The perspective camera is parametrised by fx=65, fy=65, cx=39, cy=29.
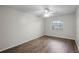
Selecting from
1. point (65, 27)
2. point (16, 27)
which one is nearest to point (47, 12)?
point (65, 27)

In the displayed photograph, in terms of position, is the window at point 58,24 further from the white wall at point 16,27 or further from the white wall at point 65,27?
the white wall at point 16,27

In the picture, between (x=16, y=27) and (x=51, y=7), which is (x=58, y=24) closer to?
(x=51, y=7)

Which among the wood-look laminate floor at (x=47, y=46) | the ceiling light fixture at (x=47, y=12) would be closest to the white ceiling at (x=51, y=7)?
the ceiling light fixture at (x=47, y=12)

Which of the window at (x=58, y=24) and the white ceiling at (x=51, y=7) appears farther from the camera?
the window at (x=58, y=24)

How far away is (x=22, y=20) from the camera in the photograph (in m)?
0.97

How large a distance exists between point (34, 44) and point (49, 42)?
9.5 inches

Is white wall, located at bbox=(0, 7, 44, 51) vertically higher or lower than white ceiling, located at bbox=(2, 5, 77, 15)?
lower

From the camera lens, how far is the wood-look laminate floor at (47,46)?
0.94 metres

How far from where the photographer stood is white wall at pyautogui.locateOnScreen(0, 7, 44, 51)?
0.91m

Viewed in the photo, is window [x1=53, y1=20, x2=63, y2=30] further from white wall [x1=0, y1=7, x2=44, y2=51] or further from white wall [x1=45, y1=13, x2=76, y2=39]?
white wall [x1=0, y1=7, x2=44, y2=51]

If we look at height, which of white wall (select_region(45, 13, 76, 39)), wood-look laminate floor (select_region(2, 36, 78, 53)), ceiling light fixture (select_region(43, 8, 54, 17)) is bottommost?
wood-look laminate floor (select_region(2, 36, 78, 53))

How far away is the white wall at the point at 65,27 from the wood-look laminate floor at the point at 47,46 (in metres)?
0.08

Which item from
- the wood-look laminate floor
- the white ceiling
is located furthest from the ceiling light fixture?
the wood-look laminate floor

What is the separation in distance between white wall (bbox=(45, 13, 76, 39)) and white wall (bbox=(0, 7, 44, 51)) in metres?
0.11
